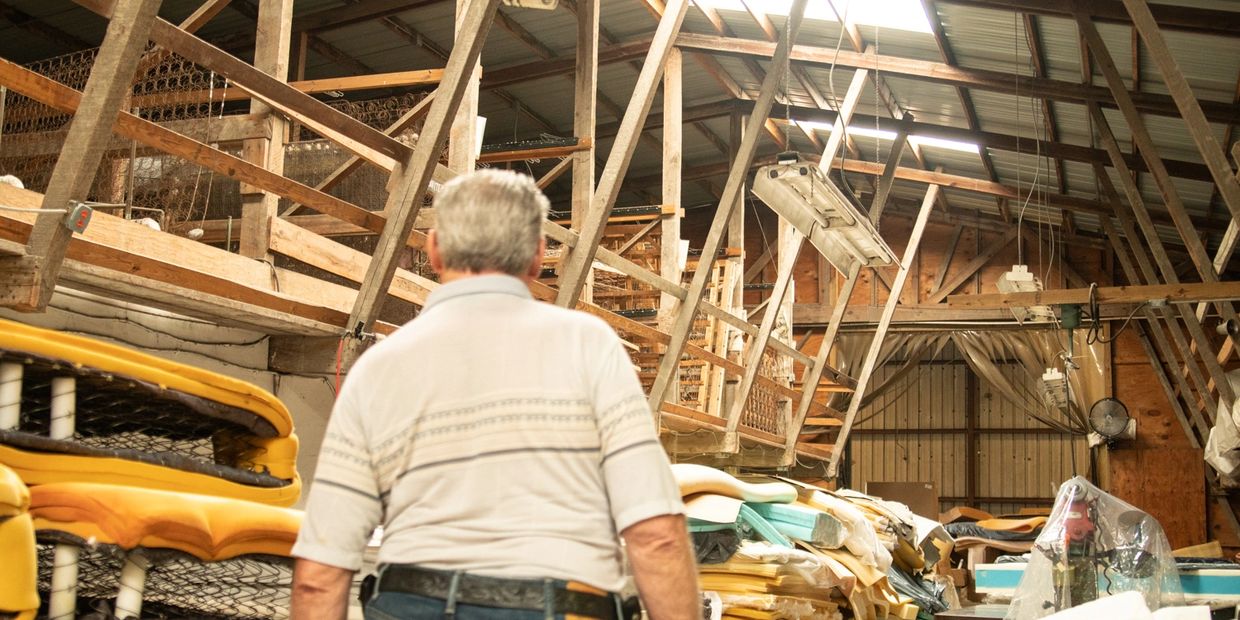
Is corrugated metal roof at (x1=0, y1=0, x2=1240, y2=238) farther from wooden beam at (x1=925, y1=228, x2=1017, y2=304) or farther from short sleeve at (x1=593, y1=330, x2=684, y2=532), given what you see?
short sleeve at (x1=593, y1=330, x2=684, y2=532)

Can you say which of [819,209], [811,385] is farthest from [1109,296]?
[811,385]

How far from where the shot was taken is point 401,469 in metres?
2.57

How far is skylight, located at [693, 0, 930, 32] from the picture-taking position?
11680 millimetres

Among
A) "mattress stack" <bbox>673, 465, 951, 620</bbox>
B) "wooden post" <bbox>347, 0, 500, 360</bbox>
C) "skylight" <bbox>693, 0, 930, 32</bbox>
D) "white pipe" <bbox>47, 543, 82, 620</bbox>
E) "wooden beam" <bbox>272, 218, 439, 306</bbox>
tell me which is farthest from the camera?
"skylight" <bbox>693, 0, 930, 32</bbox>

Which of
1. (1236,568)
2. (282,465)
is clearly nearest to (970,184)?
(1236,568)

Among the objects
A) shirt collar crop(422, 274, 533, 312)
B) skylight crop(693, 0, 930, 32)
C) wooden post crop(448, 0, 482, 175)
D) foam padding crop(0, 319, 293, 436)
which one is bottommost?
foam padding crop(0, 319, 293, 436)

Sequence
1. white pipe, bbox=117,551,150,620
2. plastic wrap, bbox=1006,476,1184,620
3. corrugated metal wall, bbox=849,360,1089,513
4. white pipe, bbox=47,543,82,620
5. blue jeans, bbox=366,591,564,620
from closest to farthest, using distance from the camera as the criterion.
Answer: blue jeans, bbox=366,591,564,620 → white pipe, bbox=47,543,82,620 → white pipe, bbox=117,551,150,620 → plastic wrap, bbox=1006,476,1184,620 → corrugated metal wall, bbox=849,360,1089,513

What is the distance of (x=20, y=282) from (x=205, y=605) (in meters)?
1.33

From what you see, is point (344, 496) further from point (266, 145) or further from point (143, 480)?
point (266, 145)

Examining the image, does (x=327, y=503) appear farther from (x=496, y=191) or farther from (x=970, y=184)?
(x=970, y=184)

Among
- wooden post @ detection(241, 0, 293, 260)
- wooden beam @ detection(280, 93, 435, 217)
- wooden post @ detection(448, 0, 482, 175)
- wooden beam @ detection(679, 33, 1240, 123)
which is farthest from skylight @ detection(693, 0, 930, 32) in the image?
wooden post @ detection(241, 0, 293, 260)

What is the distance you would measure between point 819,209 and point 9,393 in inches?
267

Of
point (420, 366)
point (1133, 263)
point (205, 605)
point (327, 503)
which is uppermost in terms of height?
point (1133, 263)

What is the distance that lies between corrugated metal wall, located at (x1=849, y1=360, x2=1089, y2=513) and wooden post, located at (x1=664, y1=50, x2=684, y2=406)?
1109cm
